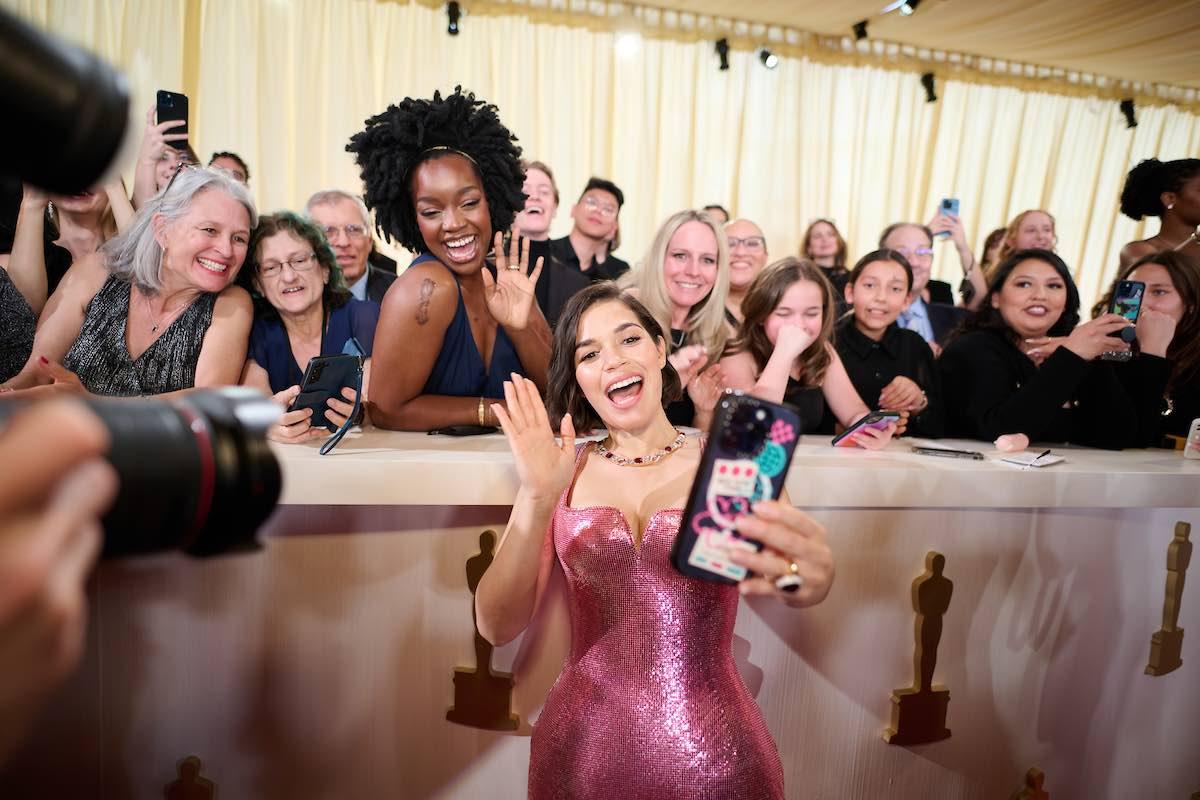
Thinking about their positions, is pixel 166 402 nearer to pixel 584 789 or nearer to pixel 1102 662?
pixel 584 789

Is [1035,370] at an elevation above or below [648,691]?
above

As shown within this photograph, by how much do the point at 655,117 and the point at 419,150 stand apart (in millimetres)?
3772

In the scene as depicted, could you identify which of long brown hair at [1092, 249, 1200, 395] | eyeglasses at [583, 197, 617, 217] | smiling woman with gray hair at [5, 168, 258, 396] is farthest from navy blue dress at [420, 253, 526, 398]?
eyeglasses at [583, 197, 617, 217]

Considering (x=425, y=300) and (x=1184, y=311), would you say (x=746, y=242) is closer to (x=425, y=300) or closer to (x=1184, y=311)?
(x=1184, y=311)

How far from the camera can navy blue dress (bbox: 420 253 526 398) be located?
71.3 inches

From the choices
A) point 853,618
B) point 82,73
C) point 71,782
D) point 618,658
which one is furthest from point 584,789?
point 82,73

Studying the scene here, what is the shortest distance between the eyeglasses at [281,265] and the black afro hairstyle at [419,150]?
8.5 inches

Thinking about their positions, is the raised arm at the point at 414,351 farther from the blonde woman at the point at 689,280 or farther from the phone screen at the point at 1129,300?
the phone screen at the point at 1129,300

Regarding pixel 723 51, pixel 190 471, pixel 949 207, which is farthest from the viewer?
pixel 723 51

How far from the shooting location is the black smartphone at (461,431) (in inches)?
68.4

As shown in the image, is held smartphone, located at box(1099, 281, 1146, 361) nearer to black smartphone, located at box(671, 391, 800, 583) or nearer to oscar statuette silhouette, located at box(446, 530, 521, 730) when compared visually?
black smartphone, located at box(671, 391, 800, 583)

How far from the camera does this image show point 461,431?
5.71 ft

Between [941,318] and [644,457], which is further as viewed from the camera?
[941,318]

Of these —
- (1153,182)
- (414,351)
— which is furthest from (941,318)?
(414,351)
